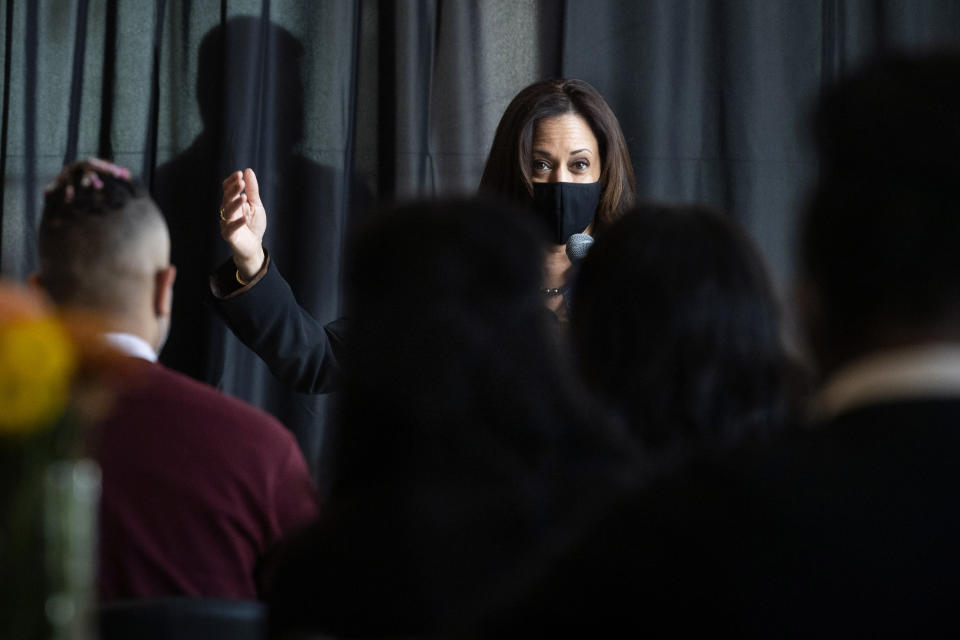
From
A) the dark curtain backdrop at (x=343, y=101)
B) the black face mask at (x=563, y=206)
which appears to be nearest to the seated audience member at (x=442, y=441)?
the black face mask at (x=563, y=206)

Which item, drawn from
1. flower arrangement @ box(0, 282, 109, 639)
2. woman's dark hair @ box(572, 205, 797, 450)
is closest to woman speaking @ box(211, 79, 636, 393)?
woman's dark hair @ box(572, 205, 797, 450)

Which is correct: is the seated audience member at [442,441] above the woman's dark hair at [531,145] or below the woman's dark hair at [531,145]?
below

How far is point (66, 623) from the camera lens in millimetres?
926

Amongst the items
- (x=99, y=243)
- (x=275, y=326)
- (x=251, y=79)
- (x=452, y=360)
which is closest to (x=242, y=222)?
(x=275, y=326)

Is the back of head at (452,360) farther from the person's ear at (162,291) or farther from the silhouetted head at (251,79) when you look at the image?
the silhouetted head at (251,79)

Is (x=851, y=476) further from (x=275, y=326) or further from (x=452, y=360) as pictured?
(x=275, y=326)

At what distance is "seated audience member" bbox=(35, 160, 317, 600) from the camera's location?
142 cm

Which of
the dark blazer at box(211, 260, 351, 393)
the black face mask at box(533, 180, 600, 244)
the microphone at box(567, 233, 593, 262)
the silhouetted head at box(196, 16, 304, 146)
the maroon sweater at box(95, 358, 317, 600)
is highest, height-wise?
the silhouetted head at box(196, 16, 304, 146)

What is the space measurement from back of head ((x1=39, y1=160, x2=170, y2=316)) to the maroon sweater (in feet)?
0.50

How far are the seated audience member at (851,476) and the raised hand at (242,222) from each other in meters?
1.94

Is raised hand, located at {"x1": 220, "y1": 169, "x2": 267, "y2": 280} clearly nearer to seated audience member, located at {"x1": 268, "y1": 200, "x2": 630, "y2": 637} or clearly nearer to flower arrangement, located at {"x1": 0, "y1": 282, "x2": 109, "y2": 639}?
seated audience member, located at {"x1": 268, "y1": 200, "x2": 630, "y2": 637}

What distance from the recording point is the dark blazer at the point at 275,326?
2586 mm

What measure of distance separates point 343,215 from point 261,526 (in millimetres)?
1699

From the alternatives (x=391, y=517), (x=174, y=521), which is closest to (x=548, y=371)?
(x=391, y=517)
